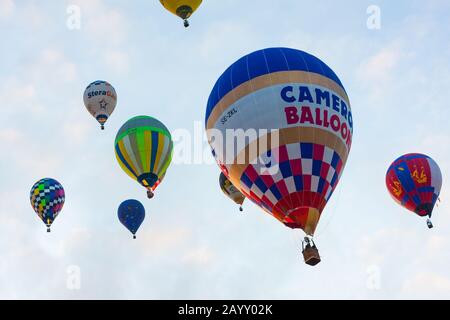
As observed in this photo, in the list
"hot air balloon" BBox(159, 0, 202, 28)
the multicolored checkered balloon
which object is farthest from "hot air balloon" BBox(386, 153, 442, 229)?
"hot air balloon" BBox(159, 0, 202, 28)

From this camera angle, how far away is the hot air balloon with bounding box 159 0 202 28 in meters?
27.3

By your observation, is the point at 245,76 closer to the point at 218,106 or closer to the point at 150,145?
the point at 218,106

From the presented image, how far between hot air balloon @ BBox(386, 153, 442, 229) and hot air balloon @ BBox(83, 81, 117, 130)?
15.5 metres

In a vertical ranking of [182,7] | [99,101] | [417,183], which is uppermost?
[182,7]

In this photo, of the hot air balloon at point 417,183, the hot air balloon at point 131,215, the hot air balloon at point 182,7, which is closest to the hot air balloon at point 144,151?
the hot air balloon at point 131,215

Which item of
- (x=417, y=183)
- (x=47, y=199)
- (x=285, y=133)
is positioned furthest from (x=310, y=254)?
(x=47, y=199)

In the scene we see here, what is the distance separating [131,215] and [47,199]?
4.50 m

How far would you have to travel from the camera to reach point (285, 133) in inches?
692

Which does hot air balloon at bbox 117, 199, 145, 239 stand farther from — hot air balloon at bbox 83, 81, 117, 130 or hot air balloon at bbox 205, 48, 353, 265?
hot air balloon at bbox 205, 48, 353, 265

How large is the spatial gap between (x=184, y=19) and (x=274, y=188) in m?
13.1

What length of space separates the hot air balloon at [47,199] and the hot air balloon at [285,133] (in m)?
14.5

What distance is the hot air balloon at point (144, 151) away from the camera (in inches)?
1088

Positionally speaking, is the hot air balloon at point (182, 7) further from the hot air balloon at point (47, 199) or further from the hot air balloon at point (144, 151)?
the hot air balloon at point (47, 199)

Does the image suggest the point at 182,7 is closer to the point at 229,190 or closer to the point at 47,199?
the point at 229,190
